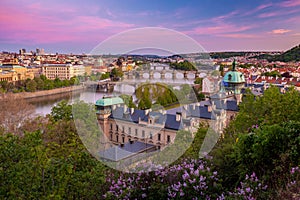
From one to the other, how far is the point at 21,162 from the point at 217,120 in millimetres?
7135

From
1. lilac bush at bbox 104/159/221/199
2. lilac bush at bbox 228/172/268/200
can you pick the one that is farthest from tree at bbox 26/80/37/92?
lilac bush at bbox 228/172/268/200

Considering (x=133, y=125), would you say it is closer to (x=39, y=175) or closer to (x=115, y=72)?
(x=115, y=72)

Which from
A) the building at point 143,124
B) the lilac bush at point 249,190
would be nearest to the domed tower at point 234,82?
the building at point 143,124

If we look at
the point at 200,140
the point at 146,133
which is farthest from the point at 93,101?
the point at 200,140

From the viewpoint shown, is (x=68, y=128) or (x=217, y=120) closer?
(x=68, y=128)

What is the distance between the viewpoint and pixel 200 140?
5809mm

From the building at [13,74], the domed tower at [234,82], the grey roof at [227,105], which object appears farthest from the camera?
the building at [13,74]

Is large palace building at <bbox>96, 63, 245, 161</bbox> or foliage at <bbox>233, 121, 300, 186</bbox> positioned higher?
foliage at <bbox>233, 121, 300, 186</bbox>

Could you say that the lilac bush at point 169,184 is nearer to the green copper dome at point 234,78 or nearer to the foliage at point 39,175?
the foliage at point 39,175

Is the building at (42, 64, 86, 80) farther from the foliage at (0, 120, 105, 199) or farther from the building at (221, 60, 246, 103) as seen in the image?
the foliage at (0, 120, 105, 199)

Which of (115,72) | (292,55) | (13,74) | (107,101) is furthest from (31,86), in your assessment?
(292,55)

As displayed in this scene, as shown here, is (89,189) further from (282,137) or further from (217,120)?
(217,120)

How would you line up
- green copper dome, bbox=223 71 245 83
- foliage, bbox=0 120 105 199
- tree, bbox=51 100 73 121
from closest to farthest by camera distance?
foliage, bbox=0 120 105 199, tree, bbox=51 100 73 121, green copper dome, bbox=223 71 245 83

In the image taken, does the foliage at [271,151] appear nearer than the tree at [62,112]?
Yes
